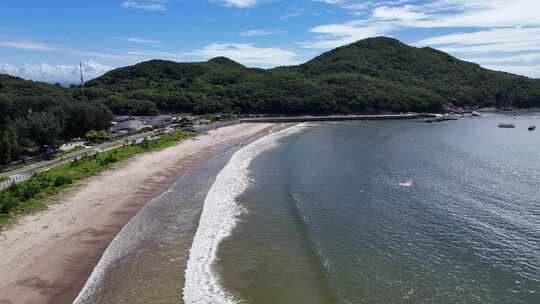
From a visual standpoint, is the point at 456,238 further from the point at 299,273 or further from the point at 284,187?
the point at 284,187

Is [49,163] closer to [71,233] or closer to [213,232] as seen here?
[71,233]

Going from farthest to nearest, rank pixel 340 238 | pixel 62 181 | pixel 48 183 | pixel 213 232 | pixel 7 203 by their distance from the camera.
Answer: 1. pixel 62 181
2. pixel 48 183
3. pixel 7 203
4. pixel 213 232
5. pixel 340 238

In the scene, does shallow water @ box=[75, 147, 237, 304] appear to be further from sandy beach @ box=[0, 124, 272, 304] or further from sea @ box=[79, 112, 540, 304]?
Result: sandy beach @ box=[0, 124, 272, 304]

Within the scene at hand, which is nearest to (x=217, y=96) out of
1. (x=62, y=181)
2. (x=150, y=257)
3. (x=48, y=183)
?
(x=62, y=181)

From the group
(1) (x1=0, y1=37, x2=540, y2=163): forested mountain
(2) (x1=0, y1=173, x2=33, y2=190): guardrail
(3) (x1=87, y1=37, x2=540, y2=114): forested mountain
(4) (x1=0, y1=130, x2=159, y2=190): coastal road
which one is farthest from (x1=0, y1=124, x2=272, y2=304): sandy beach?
(3) (x1=87, y1=37, x2=540, y2=114): forested mountain

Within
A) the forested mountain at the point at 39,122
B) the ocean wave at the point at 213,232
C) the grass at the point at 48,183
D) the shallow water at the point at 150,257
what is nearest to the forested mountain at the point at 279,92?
the forested mountain at the point at 39,122

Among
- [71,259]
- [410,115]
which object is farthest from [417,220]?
[410,115]

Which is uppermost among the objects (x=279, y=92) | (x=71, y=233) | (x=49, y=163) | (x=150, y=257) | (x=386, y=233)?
(x=279, y=92)
